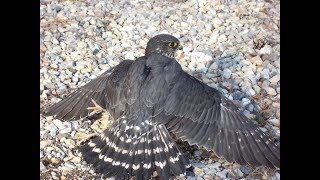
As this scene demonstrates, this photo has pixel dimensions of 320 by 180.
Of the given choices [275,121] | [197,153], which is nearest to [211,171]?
[197,153]

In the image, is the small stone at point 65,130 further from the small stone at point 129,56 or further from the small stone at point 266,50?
the small stone at point 266,50

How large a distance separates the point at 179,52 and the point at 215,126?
2519 millimetres

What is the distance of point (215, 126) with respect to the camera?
556 cm

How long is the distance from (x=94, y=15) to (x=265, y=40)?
2.90 meters

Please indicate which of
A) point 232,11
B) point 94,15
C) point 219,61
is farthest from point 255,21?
point 94,15

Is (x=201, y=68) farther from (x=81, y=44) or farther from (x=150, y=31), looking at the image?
(x=81, y=44)

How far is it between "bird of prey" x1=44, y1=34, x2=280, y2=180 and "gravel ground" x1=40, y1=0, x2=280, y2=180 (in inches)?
16.8

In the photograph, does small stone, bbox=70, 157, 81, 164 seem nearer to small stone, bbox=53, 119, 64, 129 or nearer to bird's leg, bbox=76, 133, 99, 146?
bird's leg, bbox=76, 133, 99, 146

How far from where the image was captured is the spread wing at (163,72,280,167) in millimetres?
5438

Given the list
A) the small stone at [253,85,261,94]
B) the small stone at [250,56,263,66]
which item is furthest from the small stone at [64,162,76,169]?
the small stone at [250,56,263,66]

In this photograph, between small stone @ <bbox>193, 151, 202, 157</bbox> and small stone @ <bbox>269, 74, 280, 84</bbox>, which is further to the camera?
small stone @ <bbox>269, 74, 280, 84</bbox>

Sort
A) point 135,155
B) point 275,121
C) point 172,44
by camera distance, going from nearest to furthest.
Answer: point 135,155, point 172,44, point 275,121

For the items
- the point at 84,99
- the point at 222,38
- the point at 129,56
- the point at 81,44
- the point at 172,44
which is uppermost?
the point at 222,38

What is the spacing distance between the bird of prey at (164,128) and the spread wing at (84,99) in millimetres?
175
